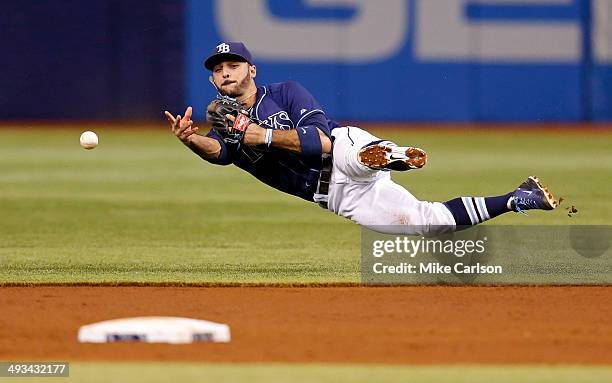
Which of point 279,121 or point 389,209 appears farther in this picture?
point 389,209

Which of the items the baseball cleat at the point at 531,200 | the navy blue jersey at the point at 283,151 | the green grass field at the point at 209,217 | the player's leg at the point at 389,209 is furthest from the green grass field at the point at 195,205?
the baseball cleat at the point at 531,200

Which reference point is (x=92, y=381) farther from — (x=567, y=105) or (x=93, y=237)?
(x=567, y=105)

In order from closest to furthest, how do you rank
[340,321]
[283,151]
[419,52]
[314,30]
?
[340,321] → [283,151] → [314,30] → [419,52]

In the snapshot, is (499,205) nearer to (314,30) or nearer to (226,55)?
(226,55)

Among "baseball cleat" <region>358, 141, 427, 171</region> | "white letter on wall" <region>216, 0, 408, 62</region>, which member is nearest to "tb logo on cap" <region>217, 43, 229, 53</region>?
"baseball cleat" <region>358, 141, 427, 171</region>

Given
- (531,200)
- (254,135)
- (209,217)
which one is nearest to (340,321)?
(254,135)

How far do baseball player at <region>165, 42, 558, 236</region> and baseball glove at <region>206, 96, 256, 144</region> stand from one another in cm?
5

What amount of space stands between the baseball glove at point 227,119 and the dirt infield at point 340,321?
0.98 metres

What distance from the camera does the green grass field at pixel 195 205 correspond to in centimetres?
886

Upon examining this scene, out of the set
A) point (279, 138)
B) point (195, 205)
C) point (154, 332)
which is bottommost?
point (195, 205)

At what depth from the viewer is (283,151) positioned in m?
7.50

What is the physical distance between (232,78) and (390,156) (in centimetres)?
114

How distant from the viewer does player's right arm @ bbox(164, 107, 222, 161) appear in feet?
23.5

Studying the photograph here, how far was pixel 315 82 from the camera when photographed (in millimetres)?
22062
